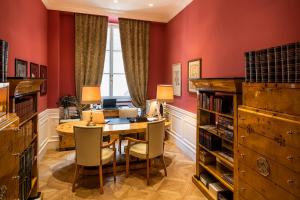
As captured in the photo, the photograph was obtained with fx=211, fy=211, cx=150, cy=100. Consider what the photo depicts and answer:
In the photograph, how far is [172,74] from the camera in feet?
17.3

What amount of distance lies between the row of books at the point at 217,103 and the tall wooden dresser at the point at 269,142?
0.46 m

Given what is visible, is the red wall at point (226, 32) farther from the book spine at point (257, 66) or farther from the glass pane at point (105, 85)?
the glass pane at point (105, 85)

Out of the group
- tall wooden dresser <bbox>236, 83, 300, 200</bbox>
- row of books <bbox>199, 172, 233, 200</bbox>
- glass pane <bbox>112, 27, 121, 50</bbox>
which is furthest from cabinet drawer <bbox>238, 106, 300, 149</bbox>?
glass pane <bbox>112, 27, 121, 50</bbox>

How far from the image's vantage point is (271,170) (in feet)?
5.72

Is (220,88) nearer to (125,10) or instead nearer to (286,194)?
(286,194)

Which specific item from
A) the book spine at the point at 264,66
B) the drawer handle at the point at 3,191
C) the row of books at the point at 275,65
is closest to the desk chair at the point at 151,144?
the row of books at the point at 275,65

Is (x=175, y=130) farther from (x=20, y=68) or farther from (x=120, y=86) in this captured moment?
(x=20, y=68)

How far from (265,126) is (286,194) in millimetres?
536

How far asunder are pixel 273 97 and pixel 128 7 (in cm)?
408

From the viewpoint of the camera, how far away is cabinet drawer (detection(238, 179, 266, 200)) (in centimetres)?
193

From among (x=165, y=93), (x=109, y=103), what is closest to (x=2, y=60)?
(x=165, y=93)

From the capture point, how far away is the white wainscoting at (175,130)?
13.8ft

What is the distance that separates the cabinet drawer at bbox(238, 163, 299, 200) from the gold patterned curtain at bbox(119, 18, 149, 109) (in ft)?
12.2

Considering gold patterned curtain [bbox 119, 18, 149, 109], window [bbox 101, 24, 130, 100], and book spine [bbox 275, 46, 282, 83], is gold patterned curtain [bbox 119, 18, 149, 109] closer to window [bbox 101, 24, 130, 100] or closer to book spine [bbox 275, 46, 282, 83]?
window [bbox 101, 24, 130, 100]
